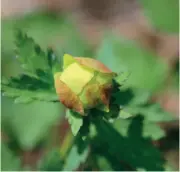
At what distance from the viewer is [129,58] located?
2111mm

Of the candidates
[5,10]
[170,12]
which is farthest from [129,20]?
[5,10]

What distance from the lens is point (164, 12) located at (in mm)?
2242

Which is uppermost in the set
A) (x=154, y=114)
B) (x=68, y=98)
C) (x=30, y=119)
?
(x=68, y=98)

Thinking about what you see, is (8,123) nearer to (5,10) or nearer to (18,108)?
(18,108)

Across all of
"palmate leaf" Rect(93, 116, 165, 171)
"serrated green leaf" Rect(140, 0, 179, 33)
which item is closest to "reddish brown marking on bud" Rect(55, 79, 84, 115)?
"palmate leaf" Rect(93, 116, 165, 171)

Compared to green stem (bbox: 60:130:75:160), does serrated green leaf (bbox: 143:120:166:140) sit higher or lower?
higher

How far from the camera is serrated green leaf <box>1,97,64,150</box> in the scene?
1936mm

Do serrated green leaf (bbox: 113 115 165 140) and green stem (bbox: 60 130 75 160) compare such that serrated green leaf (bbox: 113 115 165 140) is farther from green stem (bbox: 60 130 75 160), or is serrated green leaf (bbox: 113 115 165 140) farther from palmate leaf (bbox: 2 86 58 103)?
palmate leaf (bbox: 2 86 58 103)

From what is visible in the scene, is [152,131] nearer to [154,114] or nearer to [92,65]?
[154,114]

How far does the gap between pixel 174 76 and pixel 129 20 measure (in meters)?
0.67

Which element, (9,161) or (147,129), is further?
Answer: (9,161)

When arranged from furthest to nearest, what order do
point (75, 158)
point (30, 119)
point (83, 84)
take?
point (30, 119) < point (75, 158) < point (83, 84)

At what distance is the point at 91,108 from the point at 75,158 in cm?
34

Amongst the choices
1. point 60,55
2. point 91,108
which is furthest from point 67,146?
point 60,55
